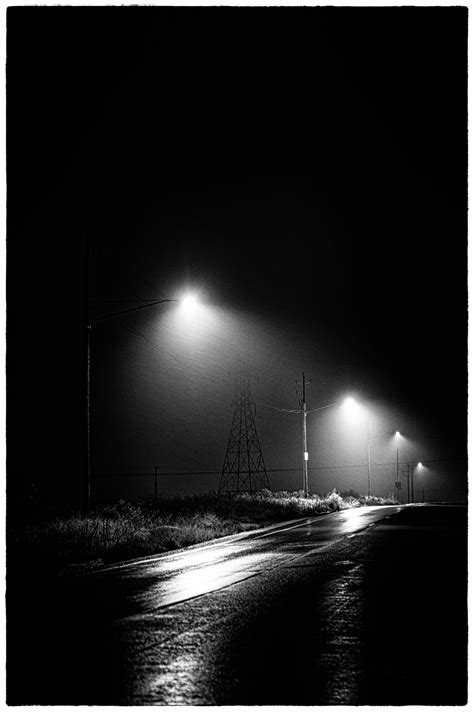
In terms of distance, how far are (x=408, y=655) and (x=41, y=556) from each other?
9121mm

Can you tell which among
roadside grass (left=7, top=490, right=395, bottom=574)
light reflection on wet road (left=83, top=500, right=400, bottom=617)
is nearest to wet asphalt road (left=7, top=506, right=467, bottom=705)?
A: light reflection on wet road (left=83, top=500, right=400, bottom=617)

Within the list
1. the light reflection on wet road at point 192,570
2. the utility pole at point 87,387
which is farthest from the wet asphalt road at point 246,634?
the utility pole at point 87,387

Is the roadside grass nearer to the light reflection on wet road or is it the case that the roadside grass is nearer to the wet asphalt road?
the light reflection on wet road

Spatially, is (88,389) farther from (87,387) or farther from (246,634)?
(246,634)

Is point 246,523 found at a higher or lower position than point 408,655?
lower

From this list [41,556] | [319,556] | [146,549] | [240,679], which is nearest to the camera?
[240,679]

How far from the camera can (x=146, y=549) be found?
59.6 feet

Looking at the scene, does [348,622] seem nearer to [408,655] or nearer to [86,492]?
[408,655]

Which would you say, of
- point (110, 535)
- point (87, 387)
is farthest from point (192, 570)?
point (87, 387)

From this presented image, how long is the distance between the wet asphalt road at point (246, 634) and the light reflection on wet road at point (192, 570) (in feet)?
0.16

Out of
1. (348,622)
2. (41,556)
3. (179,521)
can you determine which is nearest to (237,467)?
(179,521)

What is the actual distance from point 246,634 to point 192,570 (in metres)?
6.18

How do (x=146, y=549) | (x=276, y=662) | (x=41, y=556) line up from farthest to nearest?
(x=146, y=549)
(x=41, y=556)
(x=276, y=662)

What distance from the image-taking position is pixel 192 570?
1452cm
